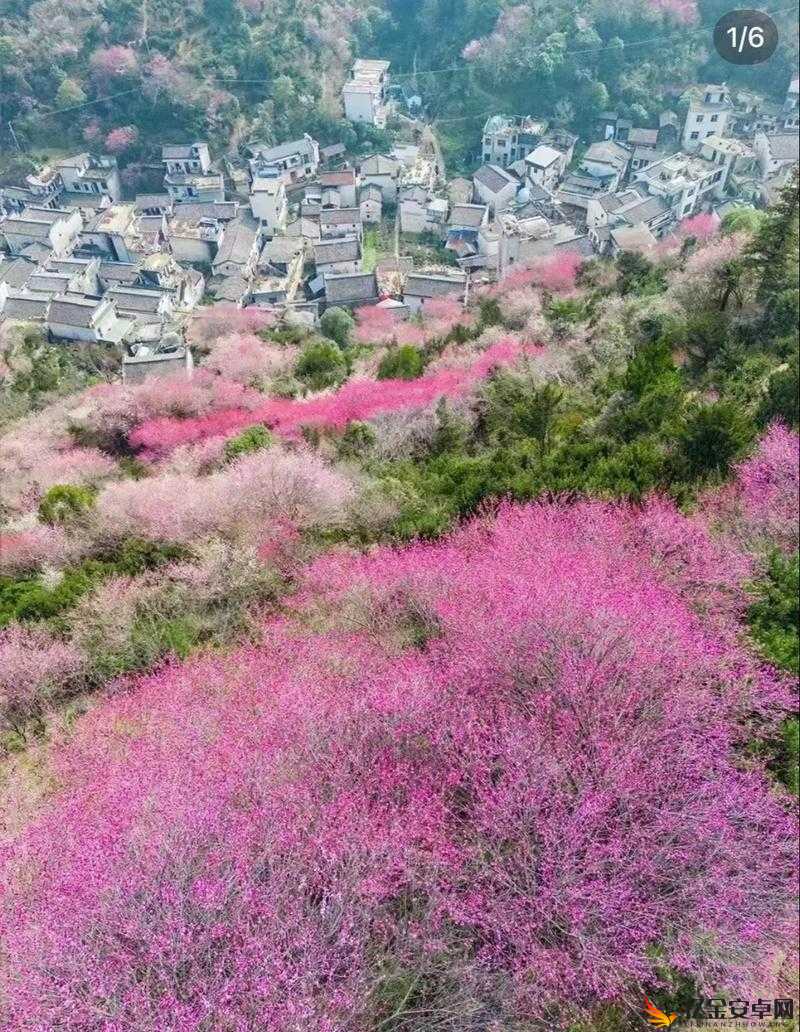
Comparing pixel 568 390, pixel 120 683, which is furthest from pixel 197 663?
pixel 568 390

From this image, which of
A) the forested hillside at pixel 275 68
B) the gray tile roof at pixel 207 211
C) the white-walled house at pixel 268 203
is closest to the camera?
the white-walled house at pixel 268 203

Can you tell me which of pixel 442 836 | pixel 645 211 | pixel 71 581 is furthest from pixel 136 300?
pixel 442 836

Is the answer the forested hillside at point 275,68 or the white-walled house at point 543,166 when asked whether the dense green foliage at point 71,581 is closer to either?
the white-walled house at point 543,166

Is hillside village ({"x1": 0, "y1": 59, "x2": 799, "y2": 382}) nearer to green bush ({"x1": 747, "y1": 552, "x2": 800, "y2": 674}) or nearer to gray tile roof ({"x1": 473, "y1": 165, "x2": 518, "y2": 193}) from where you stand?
gray tile roof ({"x1": 473, "y1": 165, "x2": 518, "y2": 193})

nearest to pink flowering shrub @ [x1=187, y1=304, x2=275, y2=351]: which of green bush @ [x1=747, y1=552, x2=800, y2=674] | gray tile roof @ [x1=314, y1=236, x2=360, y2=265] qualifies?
gray tile roof @ [x1=314, y1=236, x2=360, y2=265]

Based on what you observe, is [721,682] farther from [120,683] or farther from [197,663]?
[120,683]

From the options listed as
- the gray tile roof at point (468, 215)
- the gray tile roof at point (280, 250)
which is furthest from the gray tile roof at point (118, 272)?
the gray tile roof at point (468, 215)

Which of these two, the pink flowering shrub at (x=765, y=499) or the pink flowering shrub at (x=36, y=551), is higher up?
the pink flowering shrub at (x=765, y=499)
